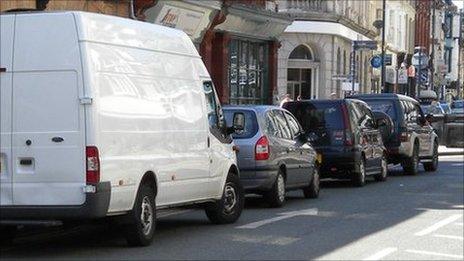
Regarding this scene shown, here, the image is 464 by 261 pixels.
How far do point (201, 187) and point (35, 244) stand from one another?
2.23 metres

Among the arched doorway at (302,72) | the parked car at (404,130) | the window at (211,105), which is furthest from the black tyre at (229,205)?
the arched doorway at (302,72)

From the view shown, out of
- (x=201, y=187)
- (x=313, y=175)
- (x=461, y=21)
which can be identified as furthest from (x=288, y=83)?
(x=461, y=21)

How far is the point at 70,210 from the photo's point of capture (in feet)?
31.5

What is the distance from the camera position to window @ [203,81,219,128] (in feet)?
41.0

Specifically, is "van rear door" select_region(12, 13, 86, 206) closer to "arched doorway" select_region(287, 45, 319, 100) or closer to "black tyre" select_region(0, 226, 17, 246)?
"black tyre" select_region(0, 226, 17, 246)

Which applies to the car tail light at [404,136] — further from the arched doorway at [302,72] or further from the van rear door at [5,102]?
the arched doorway at [302,72]

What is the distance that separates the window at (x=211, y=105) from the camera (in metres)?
12.5

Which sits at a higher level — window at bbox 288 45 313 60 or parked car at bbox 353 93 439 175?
window at bbox 288 45 313 60

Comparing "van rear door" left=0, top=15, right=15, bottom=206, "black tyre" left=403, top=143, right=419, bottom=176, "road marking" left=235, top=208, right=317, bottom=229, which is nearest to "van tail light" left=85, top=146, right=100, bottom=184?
"van rear door" left=0, top=15, right=15, bottom=206

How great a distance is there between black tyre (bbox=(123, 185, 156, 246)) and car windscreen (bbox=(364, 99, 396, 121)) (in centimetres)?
1292

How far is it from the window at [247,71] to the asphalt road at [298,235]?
15.8 meters

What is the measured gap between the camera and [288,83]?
45531mm

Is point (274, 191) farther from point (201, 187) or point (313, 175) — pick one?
point (201, 187)

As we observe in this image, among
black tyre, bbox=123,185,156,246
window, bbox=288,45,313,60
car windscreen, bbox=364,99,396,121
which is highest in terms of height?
window, bbox=288,45,313,60
